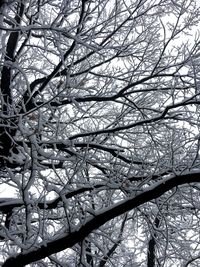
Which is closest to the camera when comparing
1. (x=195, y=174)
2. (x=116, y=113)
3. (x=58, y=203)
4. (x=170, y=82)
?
(x=195, y=174)

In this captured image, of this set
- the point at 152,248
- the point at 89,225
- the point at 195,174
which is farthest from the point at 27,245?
the point at 152,248

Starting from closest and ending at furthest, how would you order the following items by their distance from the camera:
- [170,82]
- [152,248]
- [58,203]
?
[58,203]
[170,82]
[152,248]

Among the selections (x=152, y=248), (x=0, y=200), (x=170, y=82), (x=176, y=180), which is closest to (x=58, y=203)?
(x=0, y=200)

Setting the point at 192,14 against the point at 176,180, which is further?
the point at 192,14

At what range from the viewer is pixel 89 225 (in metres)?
3.18

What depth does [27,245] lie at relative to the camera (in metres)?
3.29

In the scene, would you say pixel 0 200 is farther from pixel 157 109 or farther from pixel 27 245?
pixel 157 109

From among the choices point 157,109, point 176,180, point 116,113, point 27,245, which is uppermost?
point 116,113

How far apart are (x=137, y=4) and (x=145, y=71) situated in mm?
1146

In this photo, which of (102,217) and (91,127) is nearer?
(102,217)

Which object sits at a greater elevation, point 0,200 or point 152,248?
point 152,248

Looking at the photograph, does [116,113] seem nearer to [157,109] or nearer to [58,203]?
[157,109]

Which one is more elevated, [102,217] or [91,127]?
[91,127]

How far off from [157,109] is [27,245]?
11.4ft
